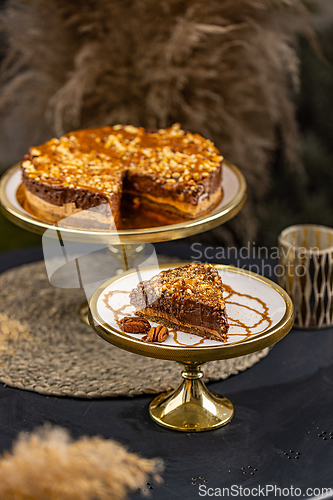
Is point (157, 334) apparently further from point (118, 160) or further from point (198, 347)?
point (118, 160)

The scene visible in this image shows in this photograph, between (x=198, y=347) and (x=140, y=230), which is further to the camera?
(x=140, y=230)

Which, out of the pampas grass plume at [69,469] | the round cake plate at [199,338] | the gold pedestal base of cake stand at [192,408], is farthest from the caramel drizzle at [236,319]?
the pampas grass plume at [69,469]

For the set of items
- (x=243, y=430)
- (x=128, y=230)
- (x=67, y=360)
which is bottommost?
(x=67, y=360)

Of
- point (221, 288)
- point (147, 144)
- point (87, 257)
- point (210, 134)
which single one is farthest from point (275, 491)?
point (210, 134)

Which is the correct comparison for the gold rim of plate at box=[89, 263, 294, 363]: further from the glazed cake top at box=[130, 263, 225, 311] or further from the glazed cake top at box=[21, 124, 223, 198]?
the glazed cake top at box=[21, 124, 223, 198]

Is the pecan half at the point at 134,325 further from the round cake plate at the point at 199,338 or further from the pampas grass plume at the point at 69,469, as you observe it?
the pampas grass plume at the point at 69,469

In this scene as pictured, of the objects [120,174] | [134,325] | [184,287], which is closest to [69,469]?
[134,325]

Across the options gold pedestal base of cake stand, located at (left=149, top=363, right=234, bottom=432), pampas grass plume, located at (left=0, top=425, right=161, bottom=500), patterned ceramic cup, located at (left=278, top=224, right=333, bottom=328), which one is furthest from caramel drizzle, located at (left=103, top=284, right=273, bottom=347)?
patterned ceramic cup, located at (left=278, top=224, right=333, bottom=328)
